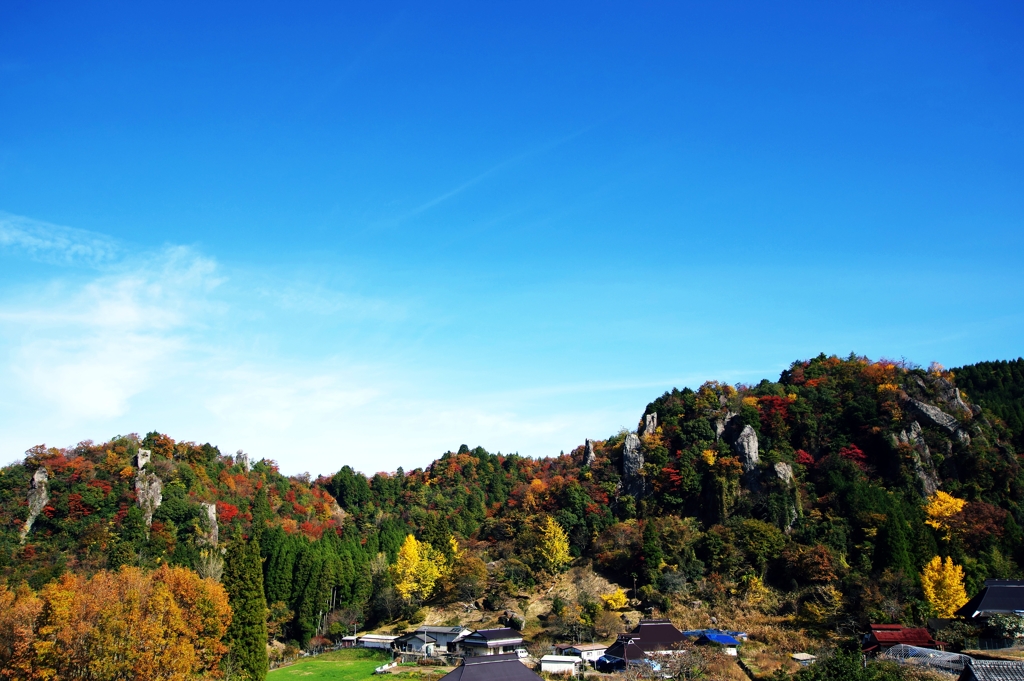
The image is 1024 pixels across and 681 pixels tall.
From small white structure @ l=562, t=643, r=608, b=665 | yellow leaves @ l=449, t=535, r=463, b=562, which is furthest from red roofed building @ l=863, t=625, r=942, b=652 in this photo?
yellow leaves @ l=449, t=535, r=463, b=562

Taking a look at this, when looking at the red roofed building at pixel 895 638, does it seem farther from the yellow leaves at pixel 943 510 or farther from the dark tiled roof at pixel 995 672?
the dark tiled roof at pixel 995 672

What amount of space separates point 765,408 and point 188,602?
48.9 m

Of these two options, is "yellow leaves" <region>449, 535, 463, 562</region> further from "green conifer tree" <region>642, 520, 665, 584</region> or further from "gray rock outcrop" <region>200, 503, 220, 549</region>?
"gray rock outcrop" <region>200, 503, 220, 549</region>

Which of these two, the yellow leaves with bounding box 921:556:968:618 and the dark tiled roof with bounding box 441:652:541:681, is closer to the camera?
the dark tiled roof with bounding box 441:652:541:681

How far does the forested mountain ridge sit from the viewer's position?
47.1 m

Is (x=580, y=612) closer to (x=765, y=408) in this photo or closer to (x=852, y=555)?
(x=852, y=555)

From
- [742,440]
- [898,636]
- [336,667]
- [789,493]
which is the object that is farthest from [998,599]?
[336,667]

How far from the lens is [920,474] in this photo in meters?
53.1

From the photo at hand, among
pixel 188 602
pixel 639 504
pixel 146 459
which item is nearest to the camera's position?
pixel 188 602

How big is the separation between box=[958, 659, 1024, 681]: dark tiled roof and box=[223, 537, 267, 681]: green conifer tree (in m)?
32.5

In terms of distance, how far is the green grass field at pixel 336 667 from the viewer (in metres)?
41.8

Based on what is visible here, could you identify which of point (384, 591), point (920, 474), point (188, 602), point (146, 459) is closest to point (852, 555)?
point (920, 474)

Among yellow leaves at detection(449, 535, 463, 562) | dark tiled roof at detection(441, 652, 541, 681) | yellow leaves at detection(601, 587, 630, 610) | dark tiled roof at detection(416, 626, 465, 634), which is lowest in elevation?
dark tiled roof at detection(416, 626, 465, 634)

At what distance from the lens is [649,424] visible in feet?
Answer: 232
